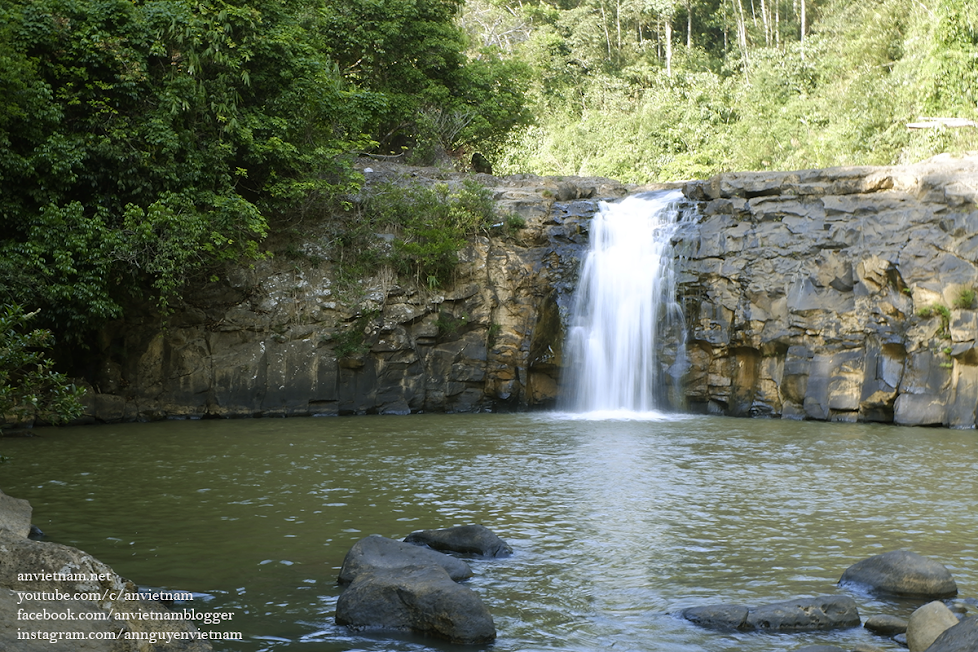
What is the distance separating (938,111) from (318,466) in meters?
22.3

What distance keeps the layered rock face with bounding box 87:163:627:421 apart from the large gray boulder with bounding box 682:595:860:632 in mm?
14511

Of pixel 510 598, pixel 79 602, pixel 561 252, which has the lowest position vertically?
pixel 510 598

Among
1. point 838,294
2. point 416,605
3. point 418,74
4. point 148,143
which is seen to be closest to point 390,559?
point 416,605

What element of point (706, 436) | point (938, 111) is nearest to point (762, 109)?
point (938, 111)

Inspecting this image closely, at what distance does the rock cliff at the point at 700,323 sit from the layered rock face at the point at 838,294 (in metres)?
0.03

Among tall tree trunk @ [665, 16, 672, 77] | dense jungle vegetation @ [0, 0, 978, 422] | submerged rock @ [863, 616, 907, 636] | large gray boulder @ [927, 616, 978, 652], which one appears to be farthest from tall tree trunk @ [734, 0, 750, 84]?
large gray boulder @ [927, 616, 978, 652]

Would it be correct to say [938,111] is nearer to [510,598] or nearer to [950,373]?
[950,373]

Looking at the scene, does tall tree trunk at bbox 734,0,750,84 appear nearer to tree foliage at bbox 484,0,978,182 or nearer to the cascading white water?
tree foliage at bbox 484,0,978,182

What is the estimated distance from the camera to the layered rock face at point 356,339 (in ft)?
62.7

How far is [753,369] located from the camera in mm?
19641

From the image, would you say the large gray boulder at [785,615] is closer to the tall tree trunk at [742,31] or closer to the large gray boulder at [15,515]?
the large gray boulder at [15,515]

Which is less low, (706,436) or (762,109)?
(762,109)

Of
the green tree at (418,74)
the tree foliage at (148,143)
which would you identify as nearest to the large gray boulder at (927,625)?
the tree foliage at (148,143)

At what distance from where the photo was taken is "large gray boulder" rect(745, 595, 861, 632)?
5.76 m
